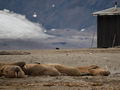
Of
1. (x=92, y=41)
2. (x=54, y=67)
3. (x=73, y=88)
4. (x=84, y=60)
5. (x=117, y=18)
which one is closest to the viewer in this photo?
(x=73, y=88)

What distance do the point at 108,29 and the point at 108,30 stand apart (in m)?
0.10

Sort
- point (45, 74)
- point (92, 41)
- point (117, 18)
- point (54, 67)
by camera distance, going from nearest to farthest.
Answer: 1. point (45, 74)
2. point (54, 67)
3. point (117, 18)
4. point (92, 41)

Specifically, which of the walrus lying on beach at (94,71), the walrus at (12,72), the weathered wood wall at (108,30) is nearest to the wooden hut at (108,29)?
the weathered wood wall at (108,30)

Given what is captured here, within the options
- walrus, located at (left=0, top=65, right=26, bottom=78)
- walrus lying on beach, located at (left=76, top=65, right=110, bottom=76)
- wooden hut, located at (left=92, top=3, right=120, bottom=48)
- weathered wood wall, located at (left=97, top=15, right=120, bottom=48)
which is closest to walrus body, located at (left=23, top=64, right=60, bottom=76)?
walrus, located at (left=0, top=65, right=26, bottom=78)

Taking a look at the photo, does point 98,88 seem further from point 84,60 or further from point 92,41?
point 92,41

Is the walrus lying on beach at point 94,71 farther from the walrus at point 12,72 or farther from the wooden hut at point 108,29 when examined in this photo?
the wooden hut at point 108,29

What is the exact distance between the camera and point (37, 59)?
32.3ft

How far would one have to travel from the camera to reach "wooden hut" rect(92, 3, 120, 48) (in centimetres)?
2167

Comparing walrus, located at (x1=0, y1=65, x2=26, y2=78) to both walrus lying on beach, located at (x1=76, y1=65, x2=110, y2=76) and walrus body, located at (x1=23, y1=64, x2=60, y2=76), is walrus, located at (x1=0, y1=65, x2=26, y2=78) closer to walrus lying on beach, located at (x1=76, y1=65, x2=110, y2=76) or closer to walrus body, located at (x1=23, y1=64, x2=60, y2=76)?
walrus body, located at (x1=23, y1=64, x2=60, y2=76)

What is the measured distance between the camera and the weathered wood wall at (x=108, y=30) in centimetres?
2173

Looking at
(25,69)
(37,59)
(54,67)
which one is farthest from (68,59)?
(25,69)

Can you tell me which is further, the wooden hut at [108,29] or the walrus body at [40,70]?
the wooden hut at [108,29]

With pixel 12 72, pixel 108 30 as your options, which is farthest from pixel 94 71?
pixel 108 30

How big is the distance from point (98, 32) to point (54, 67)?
1672 cm
